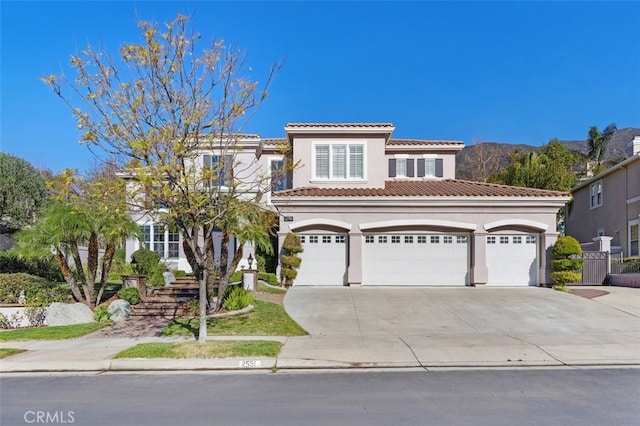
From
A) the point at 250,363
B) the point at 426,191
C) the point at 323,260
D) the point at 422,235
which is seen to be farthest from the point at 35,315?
the point at 426,191

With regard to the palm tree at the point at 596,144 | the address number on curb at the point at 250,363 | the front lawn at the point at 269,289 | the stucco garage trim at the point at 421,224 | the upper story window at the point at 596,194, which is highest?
the palm tree at the point at 596,144

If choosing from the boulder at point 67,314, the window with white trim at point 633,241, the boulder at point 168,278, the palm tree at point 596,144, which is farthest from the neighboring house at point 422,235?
the palm tree at point 596,144

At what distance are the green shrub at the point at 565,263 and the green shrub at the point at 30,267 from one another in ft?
65.3

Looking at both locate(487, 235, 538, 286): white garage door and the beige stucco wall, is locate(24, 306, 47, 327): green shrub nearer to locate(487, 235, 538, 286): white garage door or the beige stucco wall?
the beige stucco wall

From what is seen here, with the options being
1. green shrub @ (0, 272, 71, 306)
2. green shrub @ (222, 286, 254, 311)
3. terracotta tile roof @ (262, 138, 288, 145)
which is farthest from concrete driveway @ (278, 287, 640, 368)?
terracotta tile roof @ (262, 138, 288, 145)

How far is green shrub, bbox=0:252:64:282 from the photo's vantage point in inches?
776

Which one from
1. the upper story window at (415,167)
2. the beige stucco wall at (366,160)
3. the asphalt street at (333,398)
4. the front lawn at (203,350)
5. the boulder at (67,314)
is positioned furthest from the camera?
the upper story window at (415,167)

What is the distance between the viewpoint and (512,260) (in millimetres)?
20500

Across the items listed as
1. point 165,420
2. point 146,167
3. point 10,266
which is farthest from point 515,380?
point 10,266

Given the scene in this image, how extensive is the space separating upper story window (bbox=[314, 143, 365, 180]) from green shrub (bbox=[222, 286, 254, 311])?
8.86 meters

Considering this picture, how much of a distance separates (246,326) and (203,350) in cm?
293

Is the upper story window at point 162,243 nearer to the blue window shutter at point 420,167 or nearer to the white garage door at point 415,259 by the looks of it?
the white garage door at point 415,259

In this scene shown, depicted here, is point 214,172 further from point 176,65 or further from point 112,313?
point 112,313
